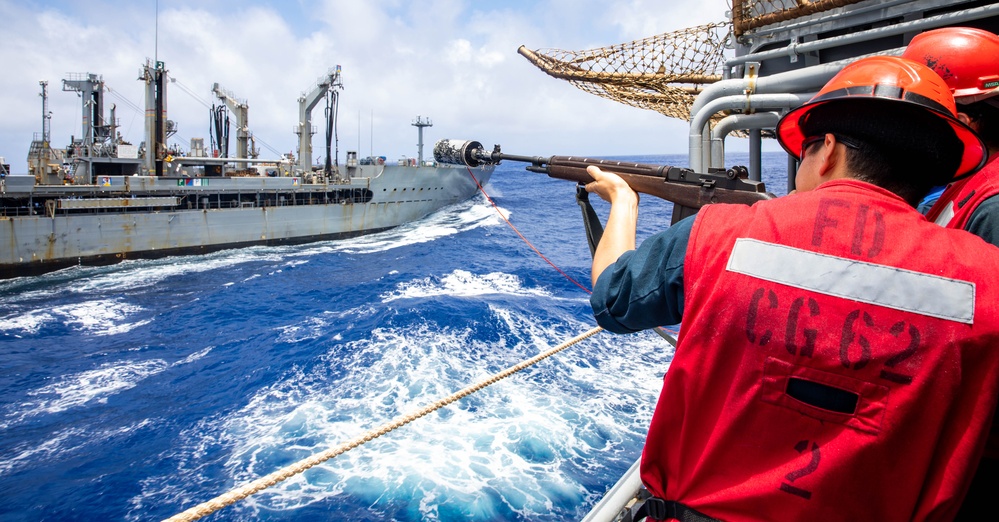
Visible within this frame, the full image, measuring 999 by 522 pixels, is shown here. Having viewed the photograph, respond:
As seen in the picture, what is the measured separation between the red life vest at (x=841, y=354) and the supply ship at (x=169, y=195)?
33.6 m

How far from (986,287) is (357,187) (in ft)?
128

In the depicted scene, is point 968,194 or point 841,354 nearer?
point 841,354

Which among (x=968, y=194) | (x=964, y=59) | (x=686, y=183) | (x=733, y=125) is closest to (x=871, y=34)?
(x=733, y=125)

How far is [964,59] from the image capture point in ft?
8.04

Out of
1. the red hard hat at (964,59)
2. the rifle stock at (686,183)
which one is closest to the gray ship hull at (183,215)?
the rifle stock at (686,183)

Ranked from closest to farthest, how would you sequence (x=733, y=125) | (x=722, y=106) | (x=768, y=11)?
1. (x=722, y=106)
2. (x=733, y=125)
3. (x=768, y=11)

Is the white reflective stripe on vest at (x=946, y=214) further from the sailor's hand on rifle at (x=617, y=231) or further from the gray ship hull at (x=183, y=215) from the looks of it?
the gray ship hull at (x=183, y=215)

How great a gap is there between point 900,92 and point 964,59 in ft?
5.59

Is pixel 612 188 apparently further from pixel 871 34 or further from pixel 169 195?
pixel 169 195

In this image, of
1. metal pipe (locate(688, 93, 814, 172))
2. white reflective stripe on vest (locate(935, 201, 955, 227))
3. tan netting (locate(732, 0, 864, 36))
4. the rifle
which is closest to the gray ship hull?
tan netting (locate(732, 0, 864, 36))

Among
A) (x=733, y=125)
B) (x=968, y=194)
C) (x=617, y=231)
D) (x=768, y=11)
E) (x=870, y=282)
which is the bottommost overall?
(x=870, y=282)

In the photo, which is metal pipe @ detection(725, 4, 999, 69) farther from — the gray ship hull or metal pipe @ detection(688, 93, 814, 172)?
→ the gray ship hull

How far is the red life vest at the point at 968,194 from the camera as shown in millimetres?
1742

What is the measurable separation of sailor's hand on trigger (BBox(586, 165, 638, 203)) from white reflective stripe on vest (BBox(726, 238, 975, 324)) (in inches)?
33.5
